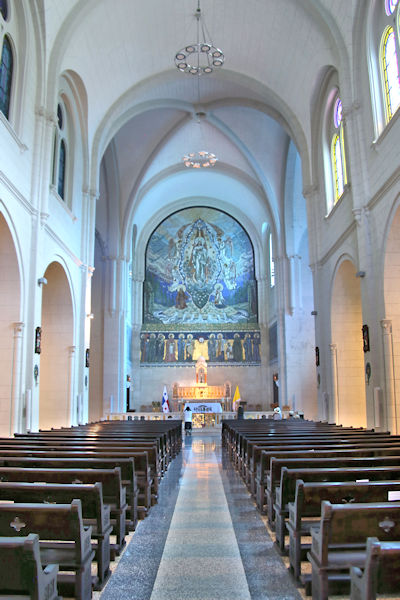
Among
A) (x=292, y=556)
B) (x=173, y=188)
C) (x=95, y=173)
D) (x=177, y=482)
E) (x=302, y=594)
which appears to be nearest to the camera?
(x=302, y=594)

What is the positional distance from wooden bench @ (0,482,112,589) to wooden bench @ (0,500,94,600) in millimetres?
473

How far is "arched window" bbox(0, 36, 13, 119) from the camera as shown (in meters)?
11.9

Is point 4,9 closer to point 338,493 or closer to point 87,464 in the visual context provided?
point 87,464

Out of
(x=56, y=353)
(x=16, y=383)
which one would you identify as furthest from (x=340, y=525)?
(x=56, y=353)

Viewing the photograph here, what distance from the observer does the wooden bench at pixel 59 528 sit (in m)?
3.32

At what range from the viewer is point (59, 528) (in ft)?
11.1

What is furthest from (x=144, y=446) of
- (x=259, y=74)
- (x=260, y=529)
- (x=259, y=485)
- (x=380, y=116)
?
(x=259, y=74)

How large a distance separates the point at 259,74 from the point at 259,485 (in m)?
16.7

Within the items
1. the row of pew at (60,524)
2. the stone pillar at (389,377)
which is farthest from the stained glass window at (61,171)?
the row of pew at (60,524)

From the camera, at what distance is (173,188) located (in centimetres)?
3241

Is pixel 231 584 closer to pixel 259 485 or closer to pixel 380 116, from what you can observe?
pixel 259 485

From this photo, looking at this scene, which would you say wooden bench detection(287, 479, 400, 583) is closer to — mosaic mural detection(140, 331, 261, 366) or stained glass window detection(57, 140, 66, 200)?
stained glass window detection(57, 140, 66, 200)

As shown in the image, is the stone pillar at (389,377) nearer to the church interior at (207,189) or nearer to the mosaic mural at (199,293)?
the church interior at (207,189)

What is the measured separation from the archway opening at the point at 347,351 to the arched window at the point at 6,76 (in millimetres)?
10304
